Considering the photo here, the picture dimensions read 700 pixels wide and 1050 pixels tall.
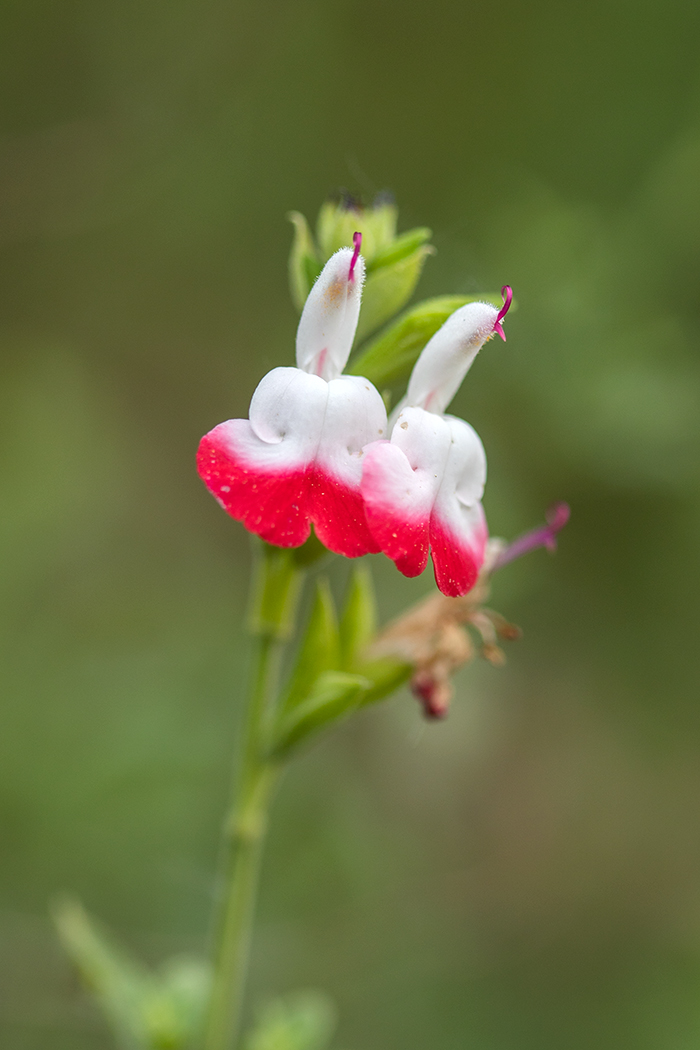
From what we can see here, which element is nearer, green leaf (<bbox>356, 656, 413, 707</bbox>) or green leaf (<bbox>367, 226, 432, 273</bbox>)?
green leaf (<bbox>367, 226, 432, 273</bbox>)

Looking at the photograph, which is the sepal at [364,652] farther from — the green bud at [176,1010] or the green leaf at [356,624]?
the green bud at [176,1010]

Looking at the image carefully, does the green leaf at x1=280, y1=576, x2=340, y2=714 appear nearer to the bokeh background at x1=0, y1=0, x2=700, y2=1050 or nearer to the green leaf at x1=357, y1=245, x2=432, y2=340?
the green leaf at x1=357, y1=245, x2=432, y2=340

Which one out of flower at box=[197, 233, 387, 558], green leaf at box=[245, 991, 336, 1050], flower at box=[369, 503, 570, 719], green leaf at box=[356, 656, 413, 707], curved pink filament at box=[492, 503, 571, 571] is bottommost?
green leaf at box=[245, 991, 336, 1050]

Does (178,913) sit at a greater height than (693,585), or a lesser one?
lesser

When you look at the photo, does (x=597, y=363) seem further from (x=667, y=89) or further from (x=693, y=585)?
(x=667, y=89)

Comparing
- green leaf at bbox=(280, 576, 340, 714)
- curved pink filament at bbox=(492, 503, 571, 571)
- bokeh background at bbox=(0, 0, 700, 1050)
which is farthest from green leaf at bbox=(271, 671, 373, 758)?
bokeh background at bbox=(0, 0, 700, 1050)

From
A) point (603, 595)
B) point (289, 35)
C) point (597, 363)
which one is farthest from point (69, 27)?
point (603, 595)
